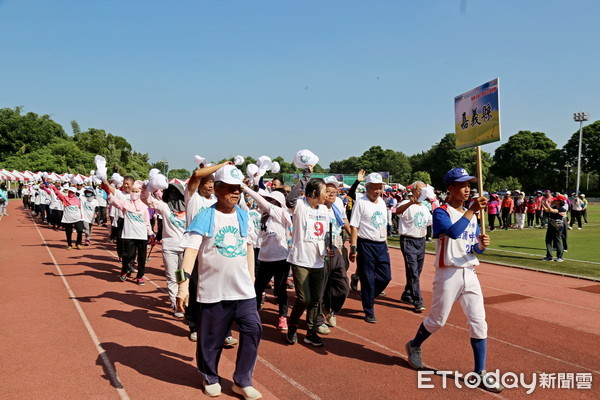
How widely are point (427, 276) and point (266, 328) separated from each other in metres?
5.37

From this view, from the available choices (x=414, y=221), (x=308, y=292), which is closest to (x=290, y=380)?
(x=308, y=292)

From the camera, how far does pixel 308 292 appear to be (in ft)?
17.7

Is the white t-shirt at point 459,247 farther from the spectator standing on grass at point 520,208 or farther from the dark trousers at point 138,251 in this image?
the spectator standing on grass at point 520,208

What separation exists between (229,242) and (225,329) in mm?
772

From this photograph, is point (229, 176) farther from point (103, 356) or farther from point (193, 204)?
point (103, 356)

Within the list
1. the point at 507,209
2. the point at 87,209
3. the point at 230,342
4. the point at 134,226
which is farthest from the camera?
the point at 507,209

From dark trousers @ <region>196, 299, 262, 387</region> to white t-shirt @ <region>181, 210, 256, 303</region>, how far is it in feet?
0.31

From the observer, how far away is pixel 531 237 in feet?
61.5

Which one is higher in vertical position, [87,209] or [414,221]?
[87,209]

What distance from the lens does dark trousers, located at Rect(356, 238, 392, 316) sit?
260 inches

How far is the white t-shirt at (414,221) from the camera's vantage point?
752 cm

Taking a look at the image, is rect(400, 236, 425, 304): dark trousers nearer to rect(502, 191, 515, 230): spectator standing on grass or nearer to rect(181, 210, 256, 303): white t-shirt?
rect(181, 210, 256, 303): white t-shirt

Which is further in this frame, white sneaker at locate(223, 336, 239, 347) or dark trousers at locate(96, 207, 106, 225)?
dark trousers at locate(96, 207, 106, 225)

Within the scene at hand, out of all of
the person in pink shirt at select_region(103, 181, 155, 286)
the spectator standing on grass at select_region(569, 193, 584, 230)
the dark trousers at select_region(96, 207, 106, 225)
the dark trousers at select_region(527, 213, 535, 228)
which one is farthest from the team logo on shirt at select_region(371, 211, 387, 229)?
the dark trousers at select_region(527, 213, 535, 228)
